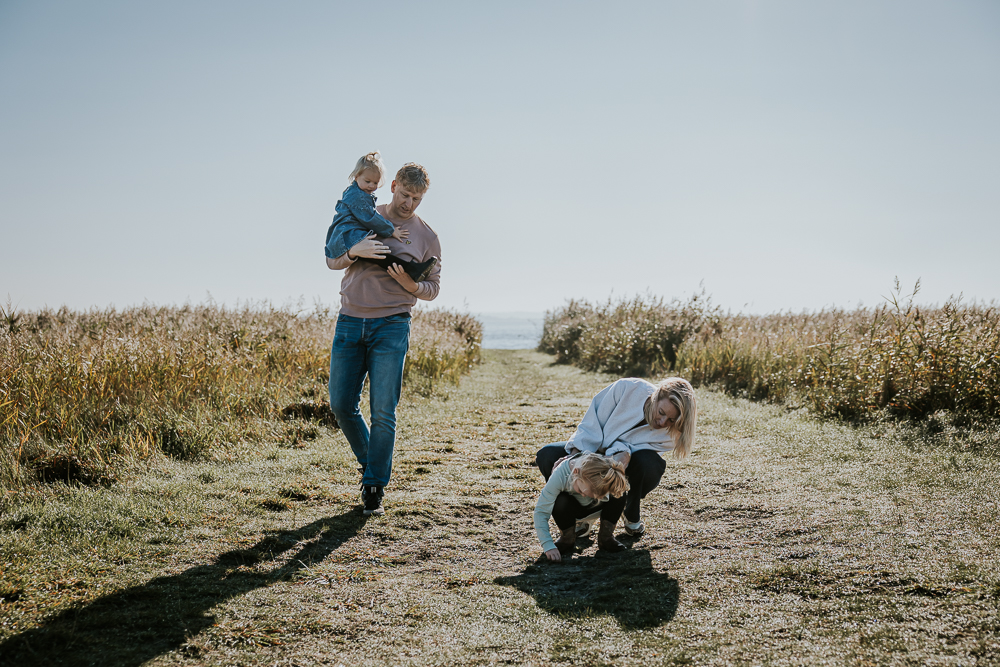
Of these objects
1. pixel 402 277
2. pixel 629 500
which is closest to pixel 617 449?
pixel 629 500

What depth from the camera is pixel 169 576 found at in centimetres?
278

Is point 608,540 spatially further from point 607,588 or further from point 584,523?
point 607,588

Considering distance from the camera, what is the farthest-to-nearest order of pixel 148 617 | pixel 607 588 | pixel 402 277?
1. pixel 402 277
2. pixel 607 588
3. pixel 148 617

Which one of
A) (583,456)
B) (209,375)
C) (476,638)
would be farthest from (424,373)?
(476,638)

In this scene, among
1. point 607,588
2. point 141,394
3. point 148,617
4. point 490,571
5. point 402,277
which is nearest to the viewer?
point 148,617

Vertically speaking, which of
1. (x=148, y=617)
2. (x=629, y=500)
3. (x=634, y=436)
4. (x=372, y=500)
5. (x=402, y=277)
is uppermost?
(x=402, y=277)

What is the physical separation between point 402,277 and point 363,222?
1.32 feet

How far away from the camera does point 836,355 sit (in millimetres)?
7602

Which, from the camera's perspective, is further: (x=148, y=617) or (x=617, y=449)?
(x=617, y=449)

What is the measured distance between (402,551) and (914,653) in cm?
224

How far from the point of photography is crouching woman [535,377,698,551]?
133 inches

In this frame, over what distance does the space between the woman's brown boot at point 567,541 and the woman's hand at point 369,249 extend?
6.15ft

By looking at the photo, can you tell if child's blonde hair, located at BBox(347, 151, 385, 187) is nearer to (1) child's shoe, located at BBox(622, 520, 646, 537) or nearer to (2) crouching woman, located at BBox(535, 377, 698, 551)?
(2) crouching woman, located at BBox(535, 377, 698, 551)

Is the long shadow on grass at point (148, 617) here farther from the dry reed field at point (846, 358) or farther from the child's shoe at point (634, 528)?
the dry reed field at point (846, 358)
